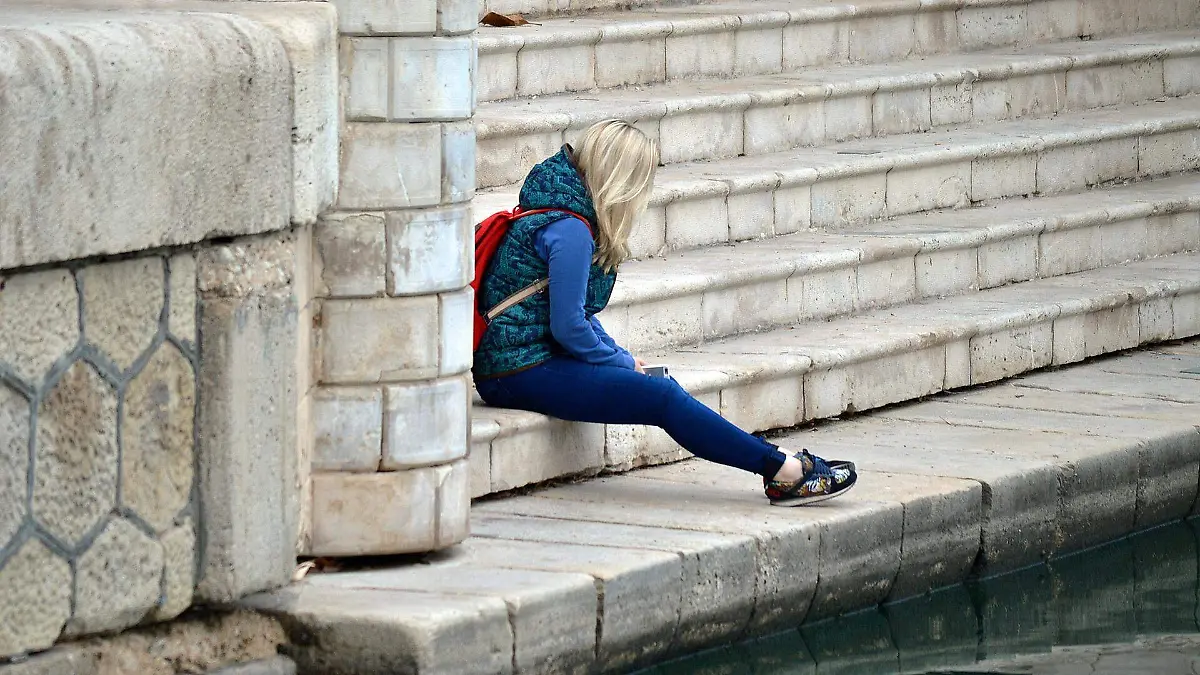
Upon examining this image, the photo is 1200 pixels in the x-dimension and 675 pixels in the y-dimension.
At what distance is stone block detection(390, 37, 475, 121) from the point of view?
527cm

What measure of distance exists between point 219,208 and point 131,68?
41 cm

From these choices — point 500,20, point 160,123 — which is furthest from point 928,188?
point 160,123

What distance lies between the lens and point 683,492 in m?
6.43

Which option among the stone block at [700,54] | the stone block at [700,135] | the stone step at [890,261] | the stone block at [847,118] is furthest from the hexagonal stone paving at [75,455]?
the stone block at [847,118]

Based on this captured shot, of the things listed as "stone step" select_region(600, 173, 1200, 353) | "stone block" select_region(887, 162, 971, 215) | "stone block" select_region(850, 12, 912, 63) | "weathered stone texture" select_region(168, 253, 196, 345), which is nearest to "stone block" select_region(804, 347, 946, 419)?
"stone step" select_region(600, 173, 1200, 353)

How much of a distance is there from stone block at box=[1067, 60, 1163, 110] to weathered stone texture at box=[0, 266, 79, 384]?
6.83 meters

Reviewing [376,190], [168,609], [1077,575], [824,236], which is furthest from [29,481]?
[824,236]

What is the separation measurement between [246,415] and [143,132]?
2.35 ft

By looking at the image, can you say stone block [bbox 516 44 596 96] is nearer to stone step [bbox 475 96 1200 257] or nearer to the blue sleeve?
stone step [bbox 475 96 1200 257]

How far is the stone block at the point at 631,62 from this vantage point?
8992mm

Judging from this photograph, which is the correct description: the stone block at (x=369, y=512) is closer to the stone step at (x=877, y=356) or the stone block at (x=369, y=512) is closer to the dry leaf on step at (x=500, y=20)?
the stone step at (x=877, y=356)

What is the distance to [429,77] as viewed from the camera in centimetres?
529

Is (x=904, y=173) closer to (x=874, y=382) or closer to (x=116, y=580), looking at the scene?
(x=874, y=382)

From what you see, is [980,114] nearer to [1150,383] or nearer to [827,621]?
[1150,383]
